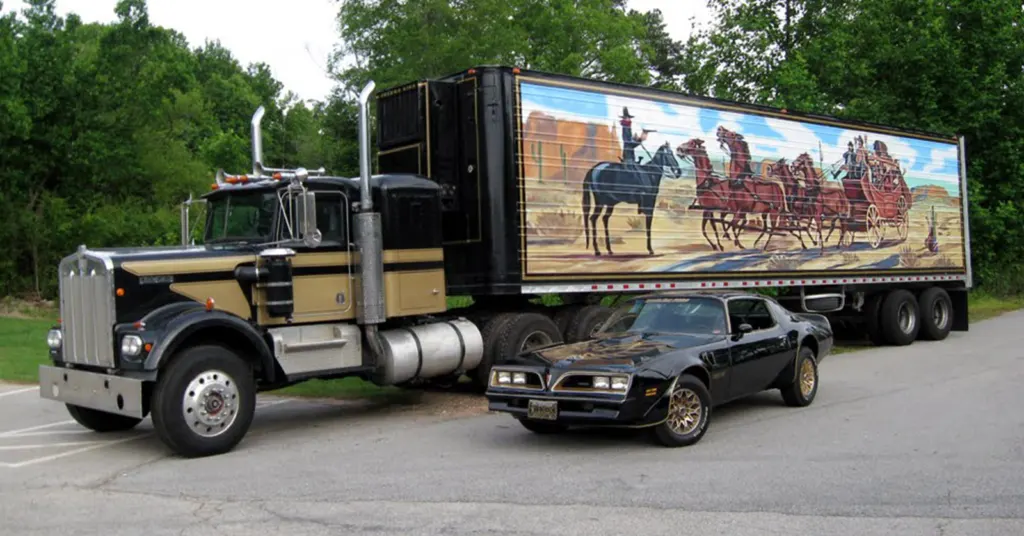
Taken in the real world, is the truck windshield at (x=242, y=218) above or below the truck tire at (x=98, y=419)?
above

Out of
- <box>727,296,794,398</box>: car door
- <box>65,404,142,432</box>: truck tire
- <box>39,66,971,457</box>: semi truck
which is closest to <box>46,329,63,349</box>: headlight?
<box>39,66,971,457</box>: semi truck

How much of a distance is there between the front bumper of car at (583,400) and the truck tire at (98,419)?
14.6 ft

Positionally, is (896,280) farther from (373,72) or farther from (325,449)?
(373,72)

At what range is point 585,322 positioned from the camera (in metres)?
12.8

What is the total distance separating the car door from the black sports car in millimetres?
11

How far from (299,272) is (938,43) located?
1023 inches

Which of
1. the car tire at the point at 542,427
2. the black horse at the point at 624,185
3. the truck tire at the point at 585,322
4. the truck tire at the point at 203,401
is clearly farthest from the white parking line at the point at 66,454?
the black horse at the point at 624,185

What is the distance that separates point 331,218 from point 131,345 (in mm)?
2693

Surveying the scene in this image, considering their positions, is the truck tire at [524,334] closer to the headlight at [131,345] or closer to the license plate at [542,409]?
the license plate at [542,409]

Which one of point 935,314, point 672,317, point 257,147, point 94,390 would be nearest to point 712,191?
point 672,317

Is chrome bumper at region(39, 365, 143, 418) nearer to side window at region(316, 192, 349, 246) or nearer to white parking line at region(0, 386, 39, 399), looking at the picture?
side window at region(316, 192, 349, 246)

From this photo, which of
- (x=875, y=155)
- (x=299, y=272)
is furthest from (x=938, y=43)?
(x=299, y=272)

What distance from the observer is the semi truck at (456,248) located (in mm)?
9016

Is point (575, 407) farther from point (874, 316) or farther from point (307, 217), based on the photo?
point (874, 316)
